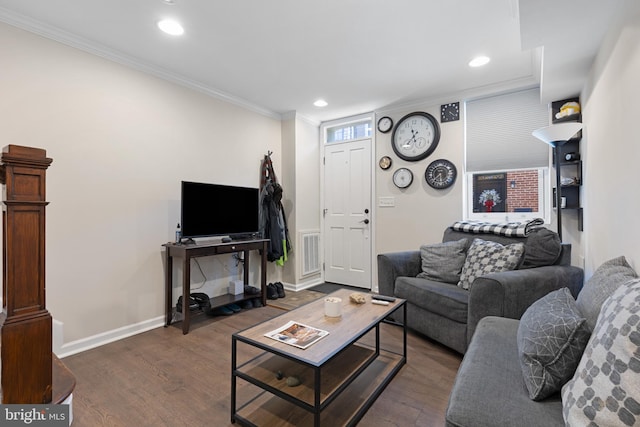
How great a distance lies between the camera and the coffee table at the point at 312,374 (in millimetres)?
1377

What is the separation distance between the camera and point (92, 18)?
209 centimetres

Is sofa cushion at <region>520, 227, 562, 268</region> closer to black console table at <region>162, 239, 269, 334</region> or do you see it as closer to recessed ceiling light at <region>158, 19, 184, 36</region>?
black console table at <region>162, 239, 269, 334</region>

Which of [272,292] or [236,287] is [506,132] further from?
[236,287]

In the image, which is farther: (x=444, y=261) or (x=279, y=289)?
(x=279, y=289)

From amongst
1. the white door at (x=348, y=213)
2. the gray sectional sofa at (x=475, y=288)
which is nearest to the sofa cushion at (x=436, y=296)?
the gray sectional sofa at (x=475, y=288)

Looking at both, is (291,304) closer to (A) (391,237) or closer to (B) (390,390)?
(A) (391,237)

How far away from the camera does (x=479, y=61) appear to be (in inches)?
105

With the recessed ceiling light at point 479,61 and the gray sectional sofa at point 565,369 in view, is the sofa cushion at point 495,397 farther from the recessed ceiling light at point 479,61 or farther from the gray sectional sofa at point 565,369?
the recessed ceiling light at point 479,61

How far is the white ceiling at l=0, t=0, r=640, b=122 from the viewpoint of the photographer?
1.92m

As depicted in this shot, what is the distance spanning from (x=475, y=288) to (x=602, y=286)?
30.6 inches

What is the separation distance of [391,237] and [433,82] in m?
1.82

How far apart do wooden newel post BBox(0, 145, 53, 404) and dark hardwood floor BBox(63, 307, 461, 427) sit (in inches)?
27.5

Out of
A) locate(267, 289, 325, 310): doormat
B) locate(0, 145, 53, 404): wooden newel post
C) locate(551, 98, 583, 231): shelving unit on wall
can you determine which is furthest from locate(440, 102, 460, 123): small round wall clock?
locate(0, 145, 53, 404): wooden newel post

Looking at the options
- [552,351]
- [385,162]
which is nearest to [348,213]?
[385,162]
